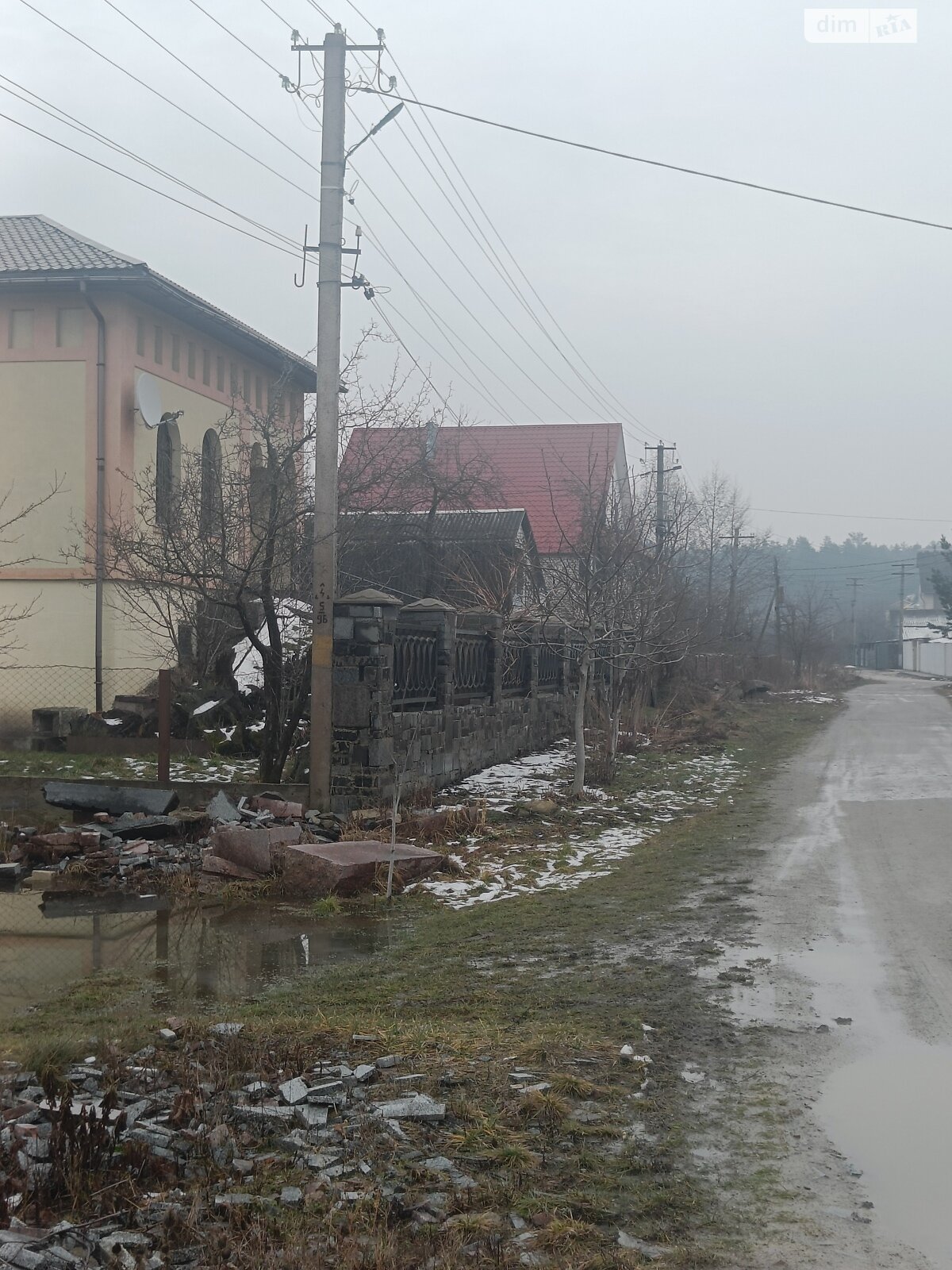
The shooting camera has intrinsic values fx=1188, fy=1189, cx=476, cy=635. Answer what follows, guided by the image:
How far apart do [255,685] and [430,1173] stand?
13.1 metres

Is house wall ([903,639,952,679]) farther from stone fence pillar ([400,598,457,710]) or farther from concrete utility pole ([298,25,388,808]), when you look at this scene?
concrete utility pole ([298,25,388,808])

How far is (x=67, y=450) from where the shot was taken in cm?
1872

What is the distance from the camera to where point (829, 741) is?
22.3 meters

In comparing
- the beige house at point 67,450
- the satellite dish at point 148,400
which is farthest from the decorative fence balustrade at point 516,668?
the satellite dish at point 148,400

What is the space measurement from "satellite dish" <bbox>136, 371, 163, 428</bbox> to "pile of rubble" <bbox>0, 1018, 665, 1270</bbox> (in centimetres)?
1549

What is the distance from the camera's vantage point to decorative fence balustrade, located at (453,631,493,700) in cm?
1540

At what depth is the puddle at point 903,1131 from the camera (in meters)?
3.64

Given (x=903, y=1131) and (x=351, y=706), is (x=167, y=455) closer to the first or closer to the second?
(x=351, y=706)

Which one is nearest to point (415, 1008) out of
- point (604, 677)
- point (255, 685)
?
point (255, 685)

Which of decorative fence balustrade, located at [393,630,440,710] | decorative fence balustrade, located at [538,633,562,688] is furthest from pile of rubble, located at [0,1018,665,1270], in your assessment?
decorative fence balustrade, located at [538,633,562,688]

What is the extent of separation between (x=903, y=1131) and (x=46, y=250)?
19.0 metres

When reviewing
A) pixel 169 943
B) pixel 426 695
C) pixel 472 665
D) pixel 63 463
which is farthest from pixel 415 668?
pixel 63 463

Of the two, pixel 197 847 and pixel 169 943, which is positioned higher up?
pixel 197 847

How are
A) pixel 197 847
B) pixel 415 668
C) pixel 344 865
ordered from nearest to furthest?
pixel 344 865 < pixel 197 847 < pixel 415 668
